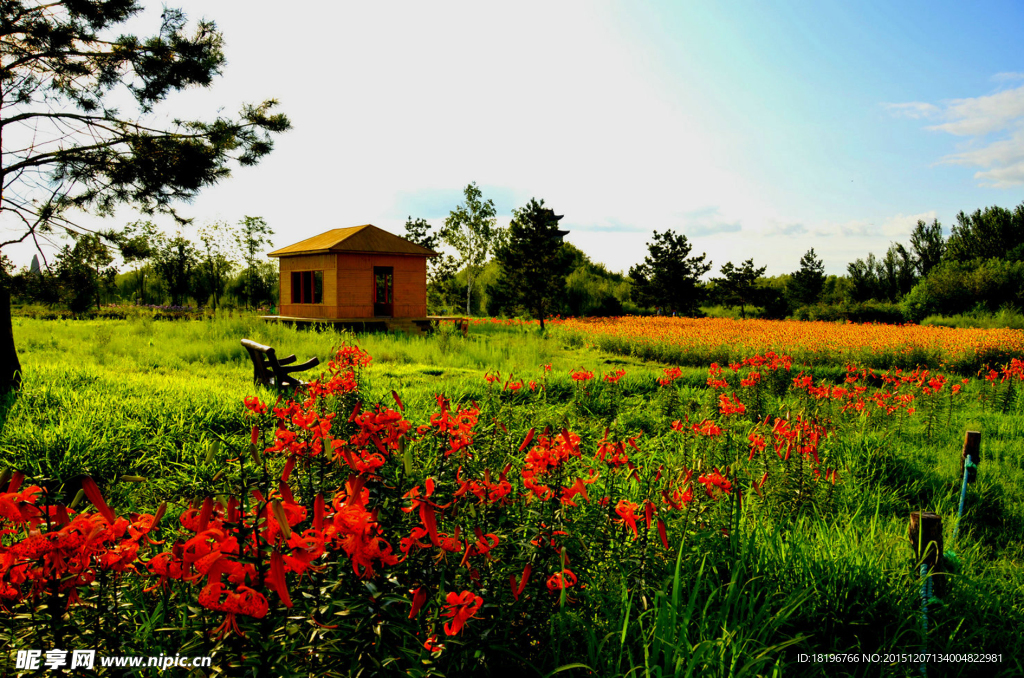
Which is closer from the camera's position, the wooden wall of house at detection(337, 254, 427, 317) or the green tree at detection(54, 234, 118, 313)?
the green tree at detection(54, 234, 118, 313)

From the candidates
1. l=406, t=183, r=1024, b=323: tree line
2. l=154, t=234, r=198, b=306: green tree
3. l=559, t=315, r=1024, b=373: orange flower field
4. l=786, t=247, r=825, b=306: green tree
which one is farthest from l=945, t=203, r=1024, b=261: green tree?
l=154, t=234, r=198, b=306: green tree

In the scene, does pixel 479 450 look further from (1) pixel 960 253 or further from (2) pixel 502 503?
(1) pixel 960 253

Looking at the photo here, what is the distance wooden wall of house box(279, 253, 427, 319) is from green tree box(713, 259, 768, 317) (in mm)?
20168

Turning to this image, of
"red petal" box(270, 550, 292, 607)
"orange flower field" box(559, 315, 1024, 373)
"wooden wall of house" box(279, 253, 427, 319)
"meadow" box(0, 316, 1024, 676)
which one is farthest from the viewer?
"wooden wall of house" box(279, 253, 427, 319)

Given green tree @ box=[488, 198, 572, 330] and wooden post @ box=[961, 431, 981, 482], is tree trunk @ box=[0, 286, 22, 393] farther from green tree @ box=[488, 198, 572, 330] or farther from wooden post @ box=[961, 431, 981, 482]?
green tree @ box=[488, 198, 572, 330]

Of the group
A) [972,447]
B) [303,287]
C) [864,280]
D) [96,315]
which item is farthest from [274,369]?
[864,280]

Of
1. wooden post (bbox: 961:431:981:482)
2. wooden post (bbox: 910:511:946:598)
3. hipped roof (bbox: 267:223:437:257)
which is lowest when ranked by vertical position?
wooden post (bbox: 910:511:946:598)

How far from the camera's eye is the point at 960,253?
122 feet

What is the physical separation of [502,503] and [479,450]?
1.35 m

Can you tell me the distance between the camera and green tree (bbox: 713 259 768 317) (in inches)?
1254

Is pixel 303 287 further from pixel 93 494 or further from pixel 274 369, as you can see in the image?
pixel 93 494

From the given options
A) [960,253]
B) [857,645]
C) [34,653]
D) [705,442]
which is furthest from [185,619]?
[960,253]

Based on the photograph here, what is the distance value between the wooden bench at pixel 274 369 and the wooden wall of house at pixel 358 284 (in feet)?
35.9

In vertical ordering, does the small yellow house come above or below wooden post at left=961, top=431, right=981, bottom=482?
above
